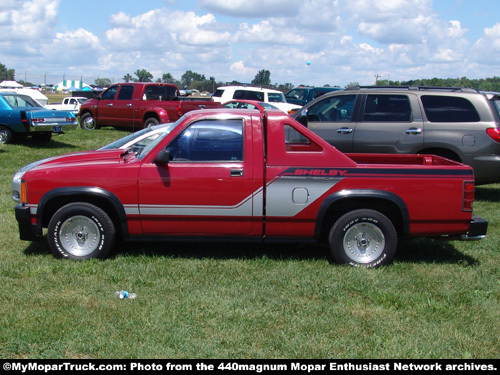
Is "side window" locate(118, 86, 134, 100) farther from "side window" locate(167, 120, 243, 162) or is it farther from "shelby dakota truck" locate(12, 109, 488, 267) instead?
"side window" locate(167, 120, 243, 162)

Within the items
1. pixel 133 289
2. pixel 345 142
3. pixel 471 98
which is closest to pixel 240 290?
pixel 133 289

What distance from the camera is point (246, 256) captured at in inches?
249

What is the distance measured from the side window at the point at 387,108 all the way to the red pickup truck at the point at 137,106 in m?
8.32

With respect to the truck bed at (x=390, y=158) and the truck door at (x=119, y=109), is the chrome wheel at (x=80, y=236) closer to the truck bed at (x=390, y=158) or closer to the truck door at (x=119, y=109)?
the truck bed at (x=390, y=158)

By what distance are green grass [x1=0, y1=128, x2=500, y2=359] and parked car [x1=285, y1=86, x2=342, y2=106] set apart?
19379 mm

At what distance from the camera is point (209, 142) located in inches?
235

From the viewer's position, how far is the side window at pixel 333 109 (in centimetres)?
989

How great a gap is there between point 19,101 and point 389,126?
12.0 meters

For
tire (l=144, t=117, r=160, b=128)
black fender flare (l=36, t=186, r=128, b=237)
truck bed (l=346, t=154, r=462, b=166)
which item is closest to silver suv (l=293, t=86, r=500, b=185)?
truck bed (l=346, t=154, r=462, b=166)

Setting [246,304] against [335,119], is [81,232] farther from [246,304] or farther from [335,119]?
[335,119]

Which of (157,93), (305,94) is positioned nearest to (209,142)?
(157,93)

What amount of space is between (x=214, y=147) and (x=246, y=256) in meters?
1.33
